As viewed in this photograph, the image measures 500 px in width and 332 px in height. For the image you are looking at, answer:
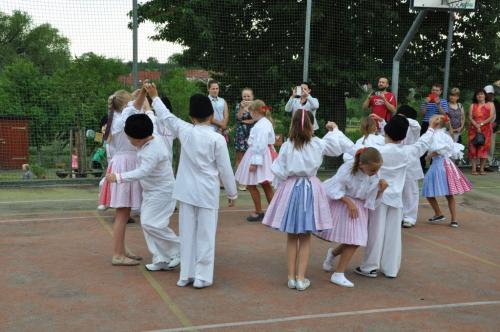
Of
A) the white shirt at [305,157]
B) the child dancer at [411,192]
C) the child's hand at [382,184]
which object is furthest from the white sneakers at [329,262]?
the child dancer at [411,192]

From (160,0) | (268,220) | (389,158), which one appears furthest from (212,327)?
(160,0)

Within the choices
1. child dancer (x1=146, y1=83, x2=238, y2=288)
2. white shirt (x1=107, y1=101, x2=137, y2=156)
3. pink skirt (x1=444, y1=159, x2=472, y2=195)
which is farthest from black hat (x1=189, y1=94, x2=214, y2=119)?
pink skirt (x1=444, y1=159, x2=472, y2=195)

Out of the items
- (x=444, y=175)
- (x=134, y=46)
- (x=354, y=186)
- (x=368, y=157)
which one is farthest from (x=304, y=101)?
(x=368, y=157)

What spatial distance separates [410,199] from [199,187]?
12.2 feet

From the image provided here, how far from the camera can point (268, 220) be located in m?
5.16

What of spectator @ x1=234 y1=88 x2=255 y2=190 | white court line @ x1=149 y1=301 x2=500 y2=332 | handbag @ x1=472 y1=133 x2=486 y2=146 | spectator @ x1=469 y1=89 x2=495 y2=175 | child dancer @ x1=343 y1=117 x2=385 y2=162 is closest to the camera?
white court line @ x1=149 y1=301 x2=500 y2=332

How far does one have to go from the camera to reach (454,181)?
299 inches

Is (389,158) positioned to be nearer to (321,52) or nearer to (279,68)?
(279,68)

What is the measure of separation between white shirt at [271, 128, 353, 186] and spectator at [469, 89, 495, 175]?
7813 mm

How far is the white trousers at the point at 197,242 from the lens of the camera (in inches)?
198

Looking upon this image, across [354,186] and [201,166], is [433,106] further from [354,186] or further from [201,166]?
[201,166]

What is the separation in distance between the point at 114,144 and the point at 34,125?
641 cm

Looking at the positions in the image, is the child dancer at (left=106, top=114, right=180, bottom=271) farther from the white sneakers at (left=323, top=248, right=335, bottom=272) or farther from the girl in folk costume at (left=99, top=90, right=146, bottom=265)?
the white sneakers at (left=323, top=248, right=335, bottom=272)

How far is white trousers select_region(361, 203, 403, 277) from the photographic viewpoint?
5523 mm
